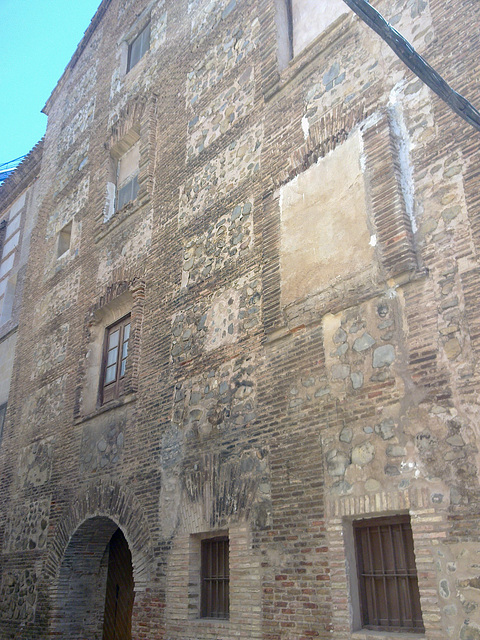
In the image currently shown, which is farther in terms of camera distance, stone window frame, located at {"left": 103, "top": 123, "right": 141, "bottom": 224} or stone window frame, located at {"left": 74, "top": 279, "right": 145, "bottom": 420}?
stone window frame, located at {"left": 103, "top": 123, "right": 141, "bottom": 224}

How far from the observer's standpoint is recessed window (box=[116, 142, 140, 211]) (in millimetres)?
10789

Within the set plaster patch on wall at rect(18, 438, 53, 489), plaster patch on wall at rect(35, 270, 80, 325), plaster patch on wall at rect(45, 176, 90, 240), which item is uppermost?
plaster patch on wall at rect(45, 176, 90, 240)

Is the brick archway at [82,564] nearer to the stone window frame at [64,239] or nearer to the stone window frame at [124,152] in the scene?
the stone window frame at [124,152]

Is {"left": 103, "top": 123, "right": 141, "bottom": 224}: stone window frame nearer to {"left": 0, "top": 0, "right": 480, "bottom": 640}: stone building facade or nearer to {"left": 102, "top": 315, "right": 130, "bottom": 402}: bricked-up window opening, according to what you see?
{"left": 0, "top": 0, "right": 480, "bottom": 640}: stone building facade

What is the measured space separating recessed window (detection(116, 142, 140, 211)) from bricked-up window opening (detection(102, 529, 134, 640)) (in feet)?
18.4

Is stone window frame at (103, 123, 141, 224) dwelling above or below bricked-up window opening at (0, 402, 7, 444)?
above

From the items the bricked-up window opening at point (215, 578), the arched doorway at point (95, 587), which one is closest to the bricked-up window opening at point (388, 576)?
the bricked-up window opening at point (215, 578)

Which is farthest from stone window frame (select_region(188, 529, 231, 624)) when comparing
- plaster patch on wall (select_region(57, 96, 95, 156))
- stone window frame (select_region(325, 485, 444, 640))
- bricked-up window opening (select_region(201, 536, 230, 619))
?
plaster patch on wall (select_region(57, 96, 95, 156))

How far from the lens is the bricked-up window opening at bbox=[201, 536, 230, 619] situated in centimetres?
640

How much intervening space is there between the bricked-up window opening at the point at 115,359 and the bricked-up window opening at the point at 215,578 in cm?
307

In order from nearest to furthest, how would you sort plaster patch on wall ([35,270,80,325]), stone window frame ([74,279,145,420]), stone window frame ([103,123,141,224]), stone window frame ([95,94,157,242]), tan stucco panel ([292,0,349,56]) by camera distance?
tan stucco panel ([292,0,349,56])
stone window frame ([74,279,145,420])
stone window frame ([95,94,157,242])
stone window frame ([103,123,141,224])
plaster patch on wall ([35,270,80,325])

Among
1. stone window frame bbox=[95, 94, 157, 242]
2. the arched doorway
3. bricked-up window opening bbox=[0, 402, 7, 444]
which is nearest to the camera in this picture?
the arched doorway

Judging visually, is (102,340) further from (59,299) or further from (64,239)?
(64,239)

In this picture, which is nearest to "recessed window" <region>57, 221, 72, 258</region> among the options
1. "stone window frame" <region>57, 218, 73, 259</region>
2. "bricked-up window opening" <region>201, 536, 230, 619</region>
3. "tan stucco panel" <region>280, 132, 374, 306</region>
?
"stone window frame" <region>57, 218, 73, 259</region>
